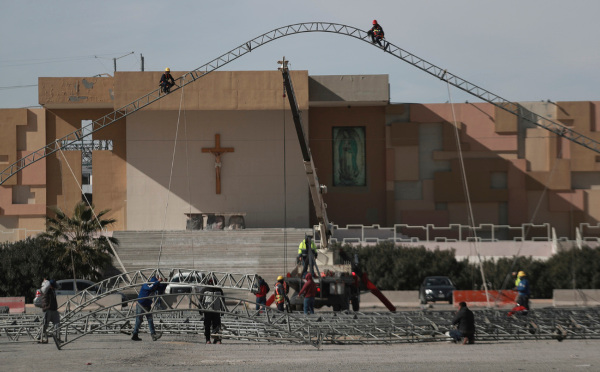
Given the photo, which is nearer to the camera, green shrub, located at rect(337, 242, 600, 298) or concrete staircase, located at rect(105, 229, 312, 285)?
green shrub, located at rect(337, 242, 600, 298)

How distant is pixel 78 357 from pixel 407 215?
3534 centimetres

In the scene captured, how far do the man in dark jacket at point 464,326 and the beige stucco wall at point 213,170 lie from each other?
31.7 meters

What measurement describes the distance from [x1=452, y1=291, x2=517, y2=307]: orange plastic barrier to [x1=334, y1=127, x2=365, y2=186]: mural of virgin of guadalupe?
20.3 meters

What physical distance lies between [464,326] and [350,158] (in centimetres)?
3271

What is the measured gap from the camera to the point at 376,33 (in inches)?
1249

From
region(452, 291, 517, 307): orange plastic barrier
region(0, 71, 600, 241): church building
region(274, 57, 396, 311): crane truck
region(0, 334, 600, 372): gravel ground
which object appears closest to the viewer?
region(0, 334, 600, 372): gravel ground

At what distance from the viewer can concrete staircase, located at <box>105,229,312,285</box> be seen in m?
39.6

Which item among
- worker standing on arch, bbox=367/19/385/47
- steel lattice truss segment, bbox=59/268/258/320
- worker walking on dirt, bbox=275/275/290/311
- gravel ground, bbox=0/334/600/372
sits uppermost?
worker standing on arch, bbox=367/19/385/47

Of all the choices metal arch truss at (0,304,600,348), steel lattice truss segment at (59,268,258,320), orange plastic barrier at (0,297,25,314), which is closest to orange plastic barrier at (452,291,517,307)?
metal arch truss at (0,304,600,348)

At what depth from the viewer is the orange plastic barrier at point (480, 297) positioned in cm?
2928

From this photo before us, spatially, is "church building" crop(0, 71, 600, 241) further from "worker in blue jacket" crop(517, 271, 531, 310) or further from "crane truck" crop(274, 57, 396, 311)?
"worker in blue jacket" crop(517, 271, 531, 310)

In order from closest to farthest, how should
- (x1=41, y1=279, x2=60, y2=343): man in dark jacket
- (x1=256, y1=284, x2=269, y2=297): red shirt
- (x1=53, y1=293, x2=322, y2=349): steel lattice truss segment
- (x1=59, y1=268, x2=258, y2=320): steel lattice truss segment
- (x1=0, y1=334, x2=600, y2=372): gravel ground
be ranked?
(x1=0, y1=334, x2=600, y2=372): gravel ground → (x1=53, y1=293, x2=322, y2=349): steel lattice truss segment → (x1=59, y1=268, x2=258, y2=320): steel lattice truss segment → (x1=41, y1=279, x2=60, y2=343): man in dark jacket → (x1=256, y1=284, x2=269, y2=297): red shirt

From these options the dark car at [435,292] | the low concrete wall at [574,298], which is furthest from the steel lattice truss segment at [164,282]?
the low concrete wall at [574,298]

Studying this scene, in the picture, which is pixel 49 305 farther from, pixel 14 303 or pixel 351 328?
pixel 14 303
